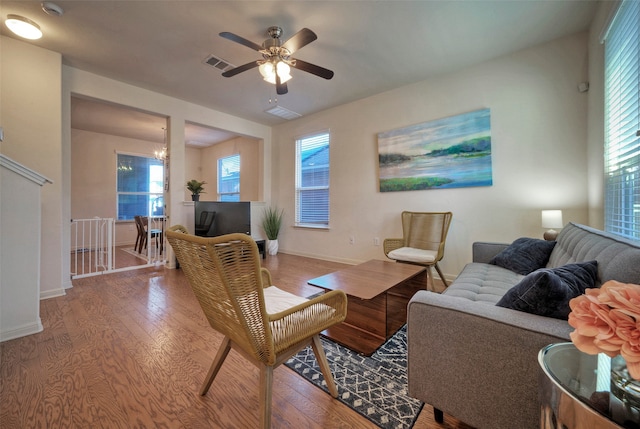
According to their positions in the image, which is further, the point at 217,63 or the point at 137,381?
the point at 217,63

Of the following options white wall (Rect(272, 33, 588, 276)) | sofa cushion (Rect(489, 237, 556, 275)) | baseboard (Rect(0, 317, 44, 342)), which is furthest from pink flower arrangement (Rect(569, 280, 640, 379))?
baseboard (Rect(0, 317, 44, 342))

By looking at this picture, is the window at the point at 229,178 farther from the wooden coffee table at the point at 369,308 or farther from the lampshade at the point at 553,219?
the lampshade at the point at 553,219

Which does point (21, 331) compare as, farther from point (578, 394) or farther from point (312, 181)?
point (312, 181)

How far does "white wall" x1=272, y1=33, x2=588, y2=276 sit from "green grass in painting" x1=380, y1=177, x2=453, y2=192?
88 millimetres

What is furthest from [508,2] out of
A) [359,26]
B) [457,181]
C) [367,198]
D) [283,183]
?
[283,183]

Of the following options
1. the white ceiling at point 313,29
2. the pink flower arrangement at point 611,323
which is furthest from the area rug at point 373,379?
the white ceiling at point 313,29

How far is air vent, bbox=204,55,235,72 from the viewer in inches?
114

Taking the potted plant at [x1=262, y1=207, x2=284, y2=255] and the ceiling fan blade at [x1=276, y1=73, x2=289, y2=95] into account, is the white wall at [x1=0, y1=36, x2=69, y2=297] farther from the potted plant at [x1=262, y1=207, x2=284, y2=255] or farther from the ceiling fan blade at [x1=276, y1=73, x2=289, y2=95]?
the potted plant at [x1=262, y1=207, x2=284, y2=255]

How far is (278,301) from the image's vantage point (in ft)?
4.42

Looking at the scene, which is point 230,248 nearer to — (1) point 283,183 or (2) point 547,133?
(2) point 547,133

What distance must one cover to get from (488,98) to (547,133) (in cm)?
74

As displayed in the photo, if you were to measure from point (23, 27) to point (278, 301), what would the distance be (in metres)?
3.57

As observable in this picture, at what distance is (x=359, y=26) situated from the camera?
2.36m

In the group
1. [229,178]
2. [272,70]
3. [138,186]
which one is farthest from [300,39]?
[138,186]
